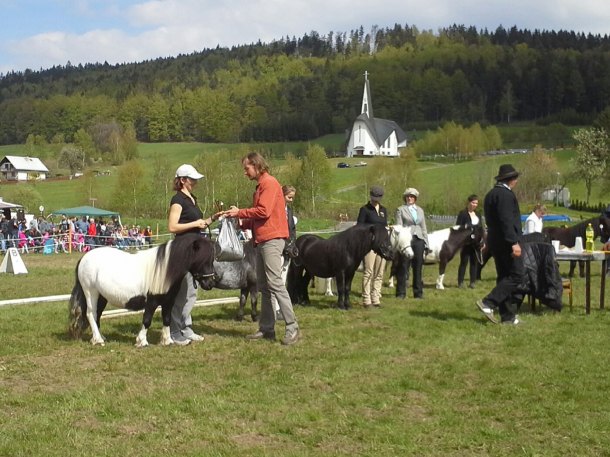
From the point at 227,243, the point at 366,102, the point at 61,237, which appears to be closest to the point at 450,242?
the point at 227,243

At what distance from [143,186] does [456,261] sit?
47.8 metres

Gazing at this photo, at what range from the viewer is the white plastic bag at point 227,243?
8.79 m

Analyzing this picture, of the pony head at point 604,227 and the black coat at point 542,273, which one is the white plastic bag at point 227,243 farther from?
the pony head at point 604,227

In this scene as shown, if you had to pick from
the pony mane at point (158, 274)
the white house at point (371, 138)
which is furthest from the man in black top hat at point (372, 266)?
the white house at point (371, 138)

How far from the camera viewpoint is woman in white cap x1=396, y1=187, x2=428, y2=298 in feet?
42.1

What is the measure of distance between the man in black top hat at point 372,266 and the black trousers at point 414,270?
3.18ft

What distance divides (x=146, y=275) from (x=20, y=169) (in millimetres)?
114906

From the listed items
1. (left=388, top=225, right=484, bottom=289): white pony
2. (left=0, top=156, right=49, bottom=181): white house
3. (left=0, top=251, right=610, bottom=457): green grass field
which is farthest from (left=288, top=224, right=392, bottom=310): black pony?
(left=0, top=156, right=49, bottom=181): white house

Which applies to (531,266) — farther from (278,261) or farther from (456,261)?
(456,261)

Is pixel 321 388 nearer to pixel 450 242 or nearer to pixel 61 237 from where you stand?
pixel 450 242

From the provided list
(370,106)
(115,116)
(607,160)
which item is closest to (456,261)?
(607,160)

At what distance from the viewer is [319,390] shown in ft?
20.5

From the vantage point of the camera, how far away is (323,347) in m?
8.17

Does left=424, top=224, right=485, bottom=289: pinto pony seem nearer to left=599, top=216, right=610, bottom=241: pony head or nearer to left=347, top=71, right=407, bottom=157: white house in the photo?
left=599, top=216, right=610, bottom=241: pony head
